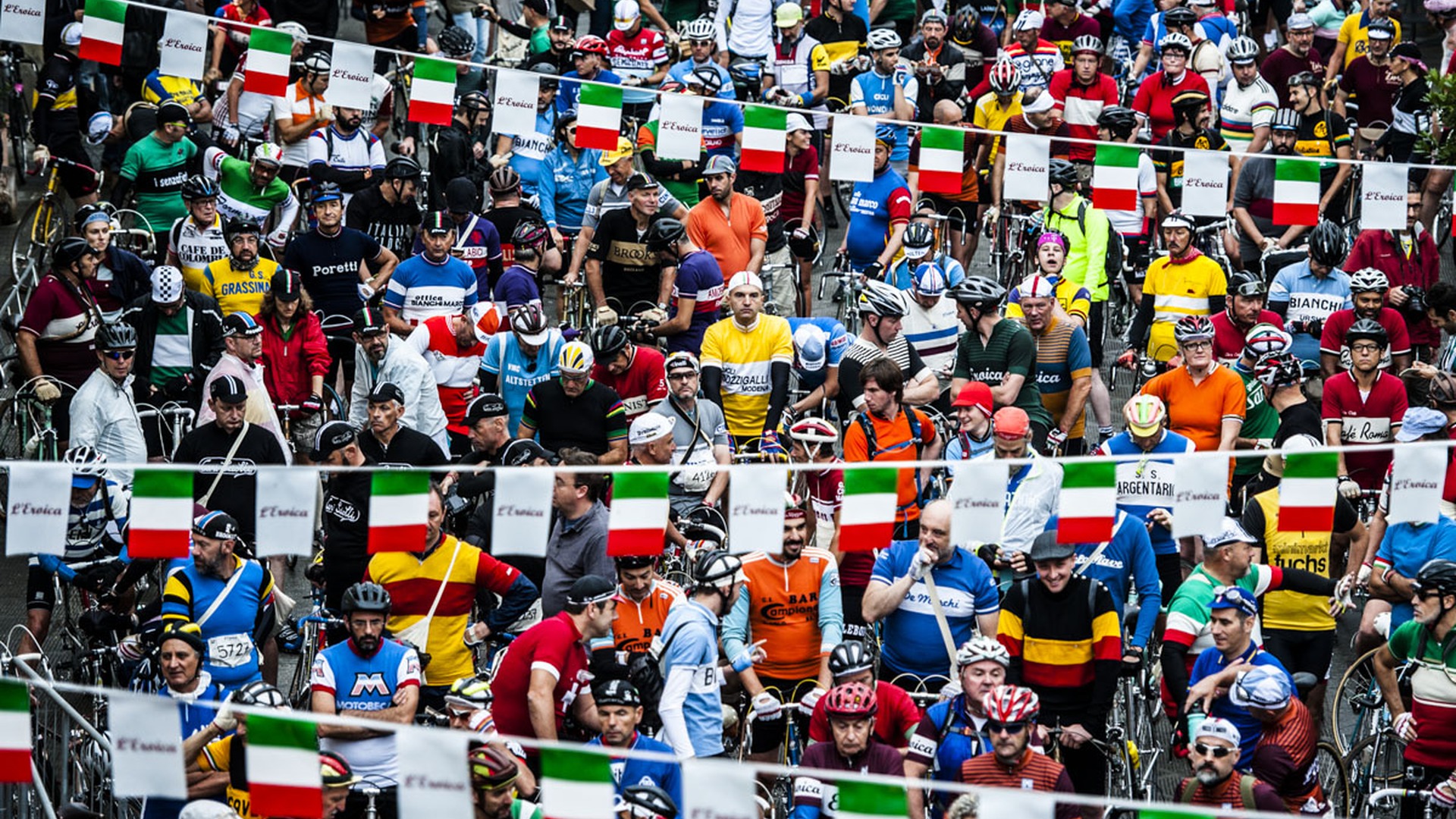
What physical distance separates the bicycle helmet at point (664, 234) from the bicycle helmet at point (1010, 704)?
600 cm

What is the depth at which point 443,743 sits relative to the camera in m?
8.40

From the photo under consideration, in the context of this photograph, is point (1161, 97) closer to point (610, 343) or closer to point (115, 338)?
point (610, 343)

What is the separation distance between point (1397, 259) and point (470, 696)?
9.02 m

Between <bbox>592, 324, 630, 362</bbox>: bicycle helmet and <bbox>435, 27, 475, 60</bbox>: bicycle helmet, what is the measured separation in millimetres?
6712

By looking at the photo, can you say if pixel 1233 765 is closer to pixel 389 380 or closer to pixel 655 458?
pixel 655 458

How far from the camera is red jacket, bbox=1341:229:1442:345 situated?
16516 millimetres

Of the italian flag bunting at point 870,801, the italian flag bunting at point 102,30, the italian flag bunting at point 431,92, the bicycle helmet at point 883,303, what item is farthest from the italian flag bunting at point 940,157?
the italian flag bunting at point 870,801

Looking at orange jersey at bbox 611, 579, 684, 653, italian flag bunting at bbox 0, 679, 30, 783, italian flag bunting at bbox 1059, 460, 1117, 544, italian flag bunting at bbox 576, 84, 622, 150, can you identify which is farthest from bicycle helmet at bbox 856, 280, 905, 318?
italian flag bunting at bbox 0, 679, 30, 783

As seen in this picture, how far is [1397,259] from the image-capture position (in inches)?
652

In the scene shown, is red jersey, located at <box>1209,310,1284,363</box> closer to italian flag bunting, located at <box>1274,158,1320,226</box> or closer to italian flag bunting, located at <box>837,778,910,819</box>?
italian flag bunting, located at <box>1274,158,1320,226</box>

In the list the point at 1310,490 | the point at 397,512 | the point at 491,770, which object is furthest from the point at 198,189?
the point at 1310,490

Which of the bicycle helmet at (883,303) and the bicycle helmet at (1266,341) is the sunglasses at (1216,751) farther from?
the bicycle helmet at (883,303)

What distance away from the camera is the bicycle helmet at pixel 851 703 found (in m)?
10.4

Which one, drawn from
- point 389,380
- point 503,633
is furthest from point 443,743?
point 389,380
